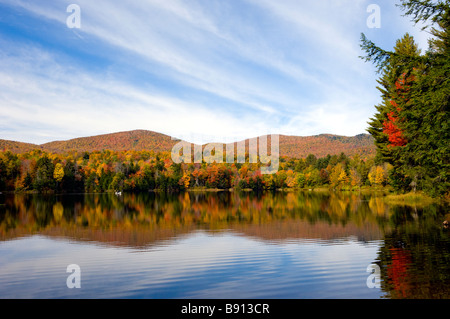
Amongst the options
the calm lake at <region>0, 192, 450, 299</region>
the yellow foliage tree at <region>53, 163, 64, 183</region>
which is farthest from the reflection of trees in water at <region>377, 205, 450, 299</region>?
the yellow foliage tree at <region>53, 163, 64, 183</region>

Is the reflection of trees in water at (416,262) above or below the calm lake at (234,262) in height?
above

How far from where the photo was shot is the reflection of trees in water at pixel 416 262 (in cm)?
894

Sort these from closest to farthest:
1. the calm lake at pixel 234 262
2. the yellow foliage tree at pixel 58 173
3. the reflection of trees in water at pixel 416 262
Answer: the reflection of trees in water at pixel 416 262 < the calm lake at pixel 234 262 < the yellow foliage tree at pixel 58 173

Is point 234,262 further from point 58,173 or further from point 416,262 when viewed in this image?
point 58,173

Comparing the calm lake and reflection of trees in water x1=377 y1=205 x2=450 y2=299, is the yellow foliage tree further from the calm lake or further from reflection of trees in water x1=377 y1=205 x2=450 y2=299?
reflection of trees in water x1=377 y1=205 x2=450 y2=299

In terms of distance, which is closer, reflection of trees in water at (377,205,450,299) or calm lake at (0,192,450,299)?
reflection of trees in water at (377,205,450,299)

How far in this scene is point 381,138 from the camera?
139 feet

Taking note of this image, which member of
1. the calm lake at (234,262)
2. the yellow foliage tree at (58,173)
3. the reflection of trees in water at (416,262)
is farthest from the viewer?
the yellow foliage tree at (58,173)

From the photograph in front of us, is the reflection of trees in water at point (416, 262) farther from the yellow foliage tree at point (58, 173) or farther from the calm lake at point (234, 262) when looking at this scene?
the yellow foliage tree at point (58, 173)

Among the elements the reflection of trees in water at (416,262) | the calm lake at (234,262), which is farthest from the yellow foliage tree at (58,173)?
the reflection of trees in water at (416,262)

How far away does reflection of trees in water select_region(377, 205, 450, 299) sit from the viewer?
8.94 meters

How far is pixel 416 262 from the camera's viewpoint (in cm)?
1162

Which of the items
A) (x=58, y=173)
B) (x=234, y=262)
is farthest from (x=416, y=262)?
(x=58, y=173)

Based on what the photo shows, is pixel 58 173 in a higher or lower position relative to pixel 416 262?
higher
